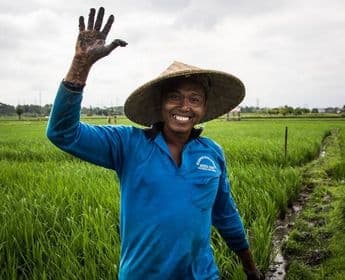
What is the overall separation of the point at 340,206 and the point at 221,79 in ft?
10.4

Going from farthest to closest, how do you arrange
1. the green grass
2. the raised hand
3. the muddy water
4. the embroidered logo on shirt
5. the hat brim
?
the muddy water → the green grass → the hat brim → the embroidered logo on shirt → the raised hand

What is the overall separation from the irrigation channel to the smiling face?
1902 millimetres

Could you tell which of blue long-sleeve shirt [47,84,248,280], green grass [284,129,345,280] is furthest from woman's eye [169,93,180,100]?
green grass [284,129,345,280]

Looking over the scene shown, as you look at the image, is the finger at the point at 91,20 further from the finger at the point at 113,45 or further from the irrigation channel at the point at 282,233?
the irrigation channel at the point at 282,233

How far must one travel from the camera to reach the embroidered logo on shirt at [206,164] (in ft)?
5.20

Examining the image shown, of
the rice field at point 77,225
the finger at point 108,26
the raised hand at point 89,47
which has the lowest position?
the rice field at point 77,225

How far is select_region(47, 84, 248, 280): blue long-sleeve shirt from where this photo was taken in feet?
4.80

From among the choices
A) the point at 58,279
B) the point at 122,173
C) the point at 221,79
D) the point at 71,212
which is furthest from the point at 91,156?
the point at 71,212

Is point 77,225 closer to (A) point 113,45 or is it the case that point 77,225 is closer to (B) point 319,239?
(A) point 113,45

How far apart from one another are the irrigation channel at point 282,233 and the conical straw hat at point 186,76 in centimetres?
163

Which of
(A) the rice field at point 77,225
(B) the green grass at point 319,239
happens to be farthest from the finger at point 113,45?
(B) the green grass at point 319,239

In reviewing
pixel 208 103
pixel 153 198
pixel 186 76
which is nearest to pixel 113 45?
pixel 186 76

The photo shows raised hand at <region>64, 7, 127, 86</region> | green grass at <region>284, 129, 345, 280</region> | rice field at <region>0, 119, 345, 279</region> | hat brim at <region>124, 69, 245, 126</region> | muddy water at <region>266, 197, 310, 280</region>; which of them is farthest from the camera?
muddy water at <region>266, 197, 310, 280</region>

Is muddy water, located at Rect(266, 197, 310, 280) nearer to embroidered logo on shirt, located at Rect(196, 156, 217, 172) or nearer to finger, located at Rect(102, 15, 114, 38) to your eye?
embroidered logo on shirt, located at Rect(196, 156, 217, 172)
